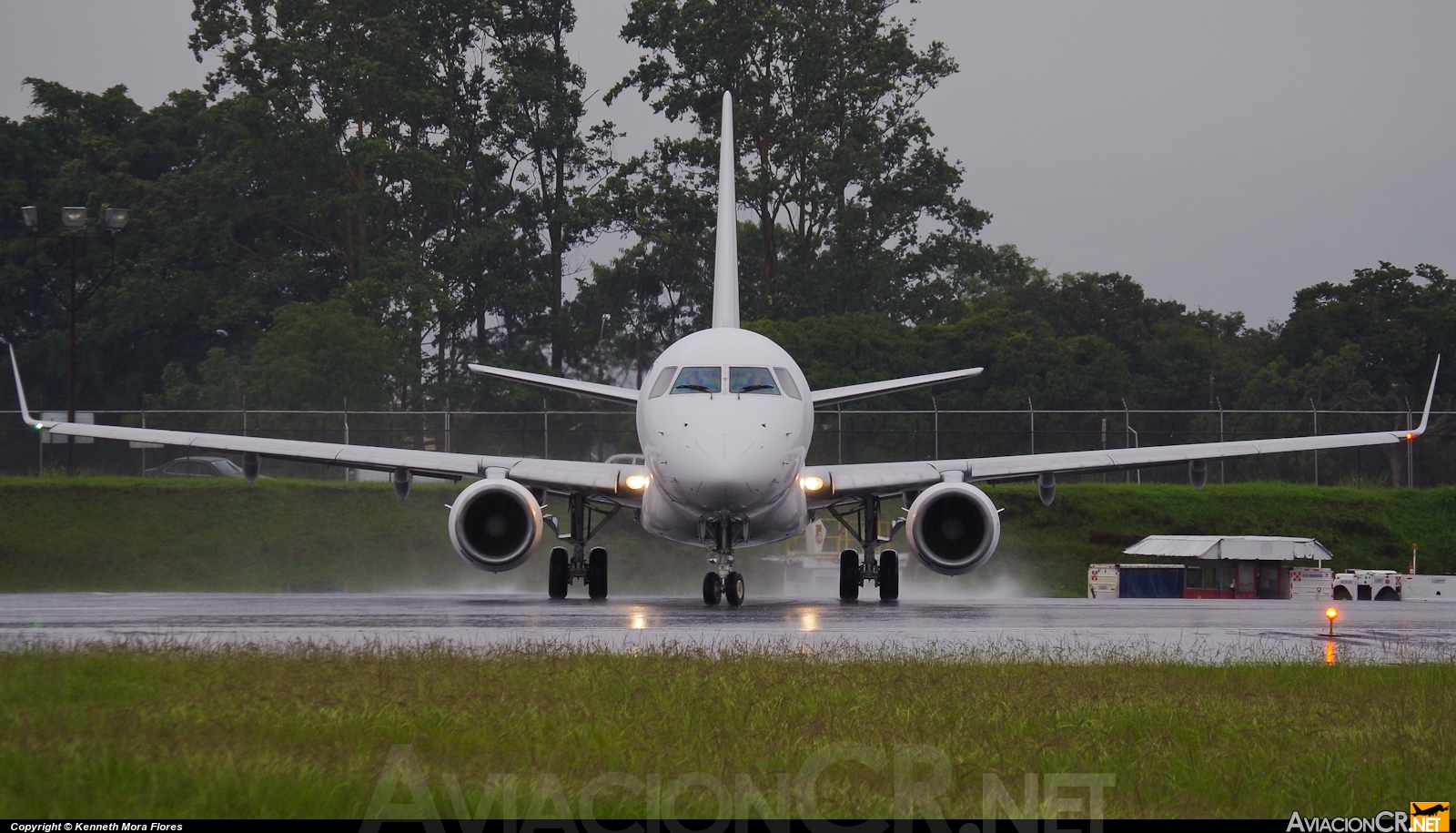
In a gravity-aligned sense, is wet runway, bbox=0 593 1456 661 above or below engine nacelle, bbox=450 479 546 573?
below

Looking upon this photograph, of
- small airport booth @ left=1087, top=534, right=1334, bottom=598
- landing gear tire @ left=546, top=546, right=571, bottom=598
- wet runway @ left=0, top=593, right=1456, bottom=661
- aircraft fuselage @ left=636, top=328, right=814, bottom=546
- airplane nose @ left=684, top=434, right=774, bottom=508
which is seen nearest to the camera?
wet runway @ left=0, top=593, right=1456, bottom=661

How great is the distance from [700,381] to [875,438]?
24498 millimetres

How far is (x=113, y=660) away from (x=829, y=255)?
5452cm

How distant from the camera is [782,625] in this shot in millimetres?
15625

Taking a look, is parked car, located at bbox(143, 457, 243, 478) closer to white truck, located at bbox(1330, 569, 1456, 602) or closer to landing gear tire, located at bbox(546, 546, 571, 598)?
landing gear tire, located at bbox(546, 546, 571, 598)

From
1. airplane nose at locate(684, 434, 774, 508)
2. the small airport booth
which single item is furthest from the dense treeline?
airplane nose at locate(684, 434, 774, 508)

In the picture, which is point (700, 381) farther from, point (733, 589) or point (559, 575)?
point (559, 575)

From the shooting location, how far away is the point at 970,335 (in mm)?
58156

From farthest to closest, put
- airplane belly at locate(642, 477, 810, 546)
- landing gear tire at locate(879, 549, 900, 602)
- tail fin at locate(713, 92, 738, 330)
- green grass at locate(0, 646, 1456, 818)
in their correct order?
1. tail fin at locate(713, 92, 738, 330)
2. landing gear tire at locate(879, 549, 900, 602)
3. airplane belly at locate(642, 477, 810, 546)
4. green grass at locate(0, 646, 1456, 818)

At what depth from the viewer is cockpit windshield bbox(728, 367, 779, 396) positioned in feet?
64.6

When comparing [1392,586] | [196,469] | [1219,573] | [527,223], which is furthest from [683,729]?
[527,223]

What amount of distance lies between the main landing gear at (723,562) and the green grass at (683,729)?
9.35m

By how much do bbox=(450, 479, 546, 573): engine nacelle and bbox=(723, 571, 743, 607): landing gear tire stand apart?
9.88 feet

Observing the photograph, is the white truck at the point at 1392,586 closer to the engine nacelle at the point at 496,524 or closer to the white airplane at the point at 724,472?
the white airplane at the point at 724,472
